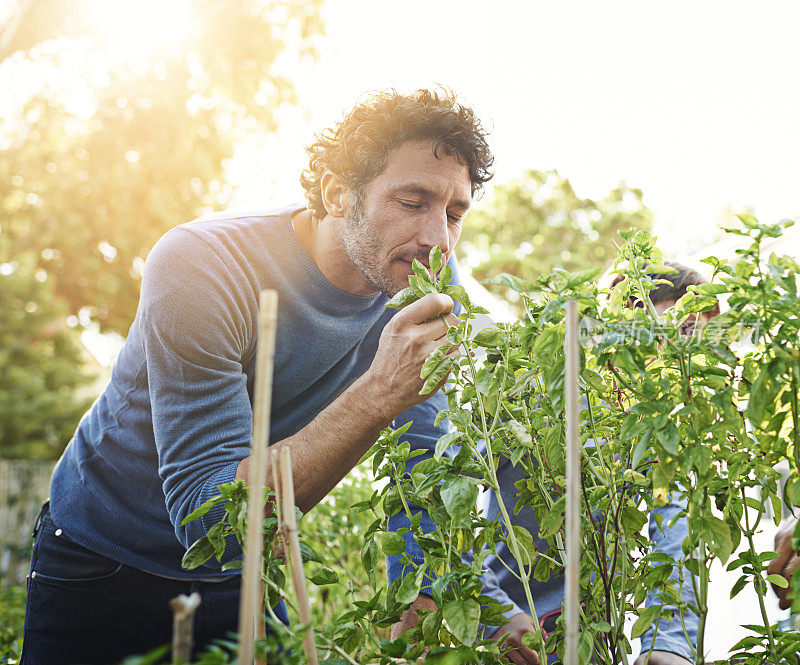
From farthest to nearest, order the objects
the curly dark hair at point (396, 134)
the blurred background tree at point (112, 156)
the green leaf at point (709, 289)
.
→ the blurred background tree at point (112, 156) < the curly dark hair at point (396, 134) < the green leaf at point (709, 289)

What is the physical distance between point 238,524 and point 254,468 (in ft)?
1.19

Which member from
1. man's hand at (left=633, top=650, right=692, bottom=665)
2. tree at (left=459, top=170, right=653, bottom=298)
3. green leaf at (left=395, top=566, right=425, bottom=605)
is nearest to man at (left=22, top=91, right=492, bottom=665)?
green leaf at (left=395, top=566, right=425, bottom=605)

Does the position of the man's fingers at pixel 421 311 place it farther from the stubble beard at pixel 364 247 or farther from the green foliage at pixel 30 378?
the green foliage at pixel 30 378

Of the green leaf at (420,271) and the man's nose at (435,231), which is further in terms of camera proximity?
the man's nose at (435,231)

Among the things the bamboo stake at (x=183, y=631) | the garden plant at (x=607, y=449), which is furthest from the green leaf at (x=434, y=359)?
the bamboo stake at (x=183, y=631)

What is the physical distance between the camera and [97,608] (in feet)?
6.51

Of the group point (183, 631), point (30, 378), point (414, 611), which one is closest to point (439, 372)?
point (183, 631)

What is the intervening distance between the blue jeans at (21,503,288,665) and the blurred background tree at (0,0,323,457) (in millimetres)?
8950

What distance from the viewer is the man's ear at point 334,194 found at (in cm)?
221

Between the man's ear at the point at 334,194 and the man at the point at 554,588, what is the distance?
2.99 ft

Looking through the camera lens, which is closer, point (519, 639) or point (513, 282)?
point (513, 282)

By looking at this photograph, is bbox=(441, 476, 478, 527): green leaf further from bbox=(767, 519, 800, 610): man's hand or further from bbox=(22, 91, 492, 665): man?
bbox=(767, 519, 800, 610): man's hand

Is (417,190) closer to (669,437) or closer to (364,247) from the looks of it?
(364,247)

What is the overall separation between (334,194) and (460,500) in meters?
1.50
